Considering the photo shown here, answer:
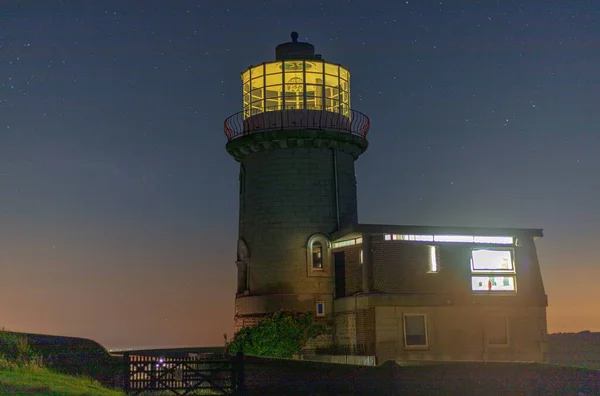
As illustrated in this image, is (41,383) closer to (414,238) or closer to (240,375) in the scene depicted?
(240,375)

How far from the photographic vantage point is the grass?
1947 centimetres

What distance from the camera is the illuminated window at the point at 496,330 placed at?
34.4 m

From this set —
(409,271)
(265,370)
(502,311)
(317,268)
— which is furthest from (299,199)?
(265,370)

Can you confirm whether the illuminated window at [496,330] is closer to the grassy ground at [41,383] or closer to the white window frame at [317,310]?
the white window frame at [317,310]

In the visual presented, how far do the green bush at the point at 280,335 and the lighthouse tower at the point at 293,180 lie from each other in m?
0.89

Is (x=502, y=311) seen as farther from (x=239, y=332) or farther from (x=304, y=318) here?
(x=239, y=332)

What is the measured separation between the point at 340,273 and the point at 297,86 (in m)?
8.93

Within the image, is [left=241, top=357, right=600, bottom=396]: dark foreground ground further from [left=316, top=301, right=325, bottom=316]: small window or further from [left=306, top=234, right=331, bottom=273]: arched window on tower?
[left=306, top=234, right=331, bottom=273]: arched window on tower

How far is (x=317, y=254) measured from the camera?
124ft

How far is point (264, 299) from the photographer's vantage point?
1468 inches

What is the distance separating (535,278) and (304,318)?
33.8 feet

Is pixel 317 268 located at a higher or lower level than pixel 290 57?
lower

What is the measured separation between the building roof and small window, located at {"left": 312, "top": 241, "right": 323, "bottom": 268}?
5.64 ft

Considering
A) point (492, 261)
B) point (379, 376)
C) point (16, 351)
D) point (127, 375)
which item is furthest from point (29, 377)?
point (492, 261)
